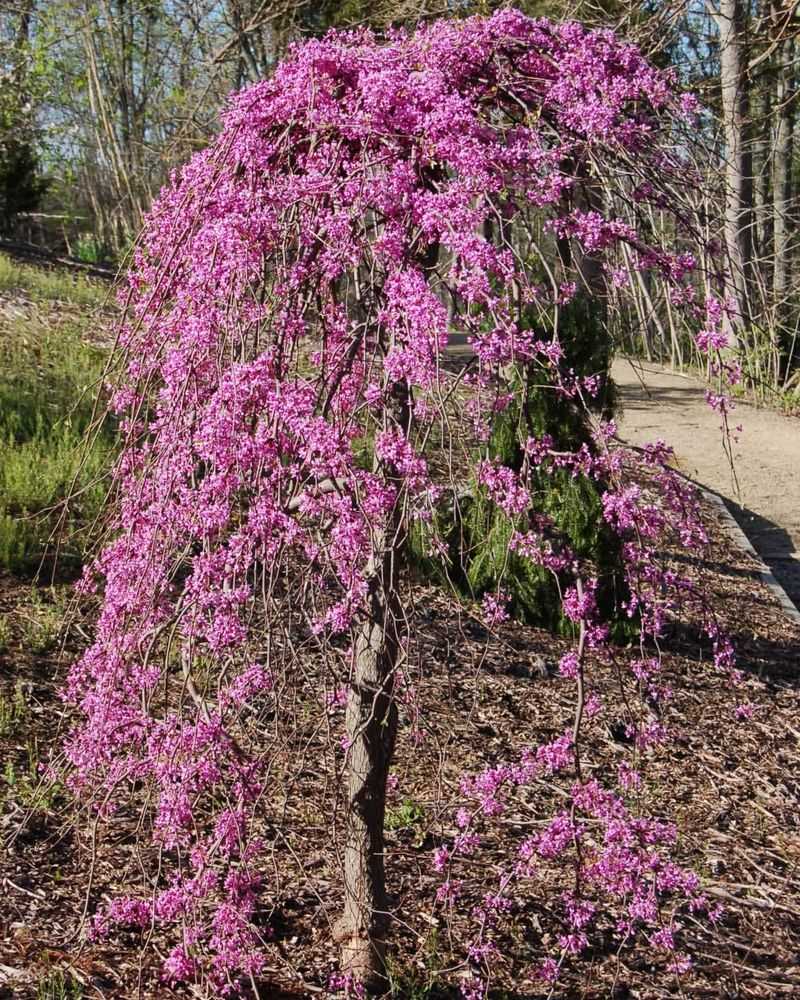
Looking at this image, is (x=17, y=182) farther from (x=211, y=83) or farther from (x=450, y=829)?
(x=450, y=829)

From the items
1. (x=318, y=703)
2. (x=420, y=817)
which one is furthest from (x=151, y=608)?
(x=318, y=703)

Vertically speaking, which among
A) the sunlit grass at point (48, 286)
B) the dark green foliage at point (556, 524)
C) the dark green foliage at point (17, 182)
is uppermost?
A: the dark green foliage at point (17, 182)

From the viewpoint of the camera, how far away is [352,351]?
91.1 inches

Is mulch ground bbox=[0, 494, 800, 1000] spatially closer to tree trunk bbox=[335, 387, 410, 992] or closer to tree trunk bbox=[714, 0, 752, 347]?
tree trunk bbox=[335, 387, 410, 992]

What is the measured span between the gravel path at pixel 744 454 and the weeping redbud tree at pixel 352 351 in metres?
5.28

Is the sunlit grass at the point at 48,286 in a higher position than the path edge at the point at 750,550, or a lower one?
higher

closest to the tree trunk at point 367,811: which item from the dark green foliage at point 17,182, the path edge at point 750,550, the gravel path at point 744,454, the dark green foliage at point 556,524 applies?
the dark green foliage at point 556,524

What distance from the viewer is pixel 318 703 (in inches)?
174

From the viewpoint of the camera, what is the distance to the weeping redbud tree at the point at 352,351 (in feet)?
7.07

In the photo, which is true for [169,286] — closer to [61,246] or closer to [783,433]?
[783,433]

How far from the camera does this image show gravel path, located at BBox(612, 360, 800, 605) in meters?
8.99

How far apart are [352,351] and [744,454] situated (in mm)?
10290

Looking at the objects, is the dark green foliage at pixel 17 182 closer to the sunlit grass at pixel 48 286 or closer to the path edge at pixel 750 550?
the sunlit grass at pixel 48 286

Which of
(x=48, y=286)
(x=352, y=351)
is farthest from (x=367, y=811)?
(x=48, y=286)
